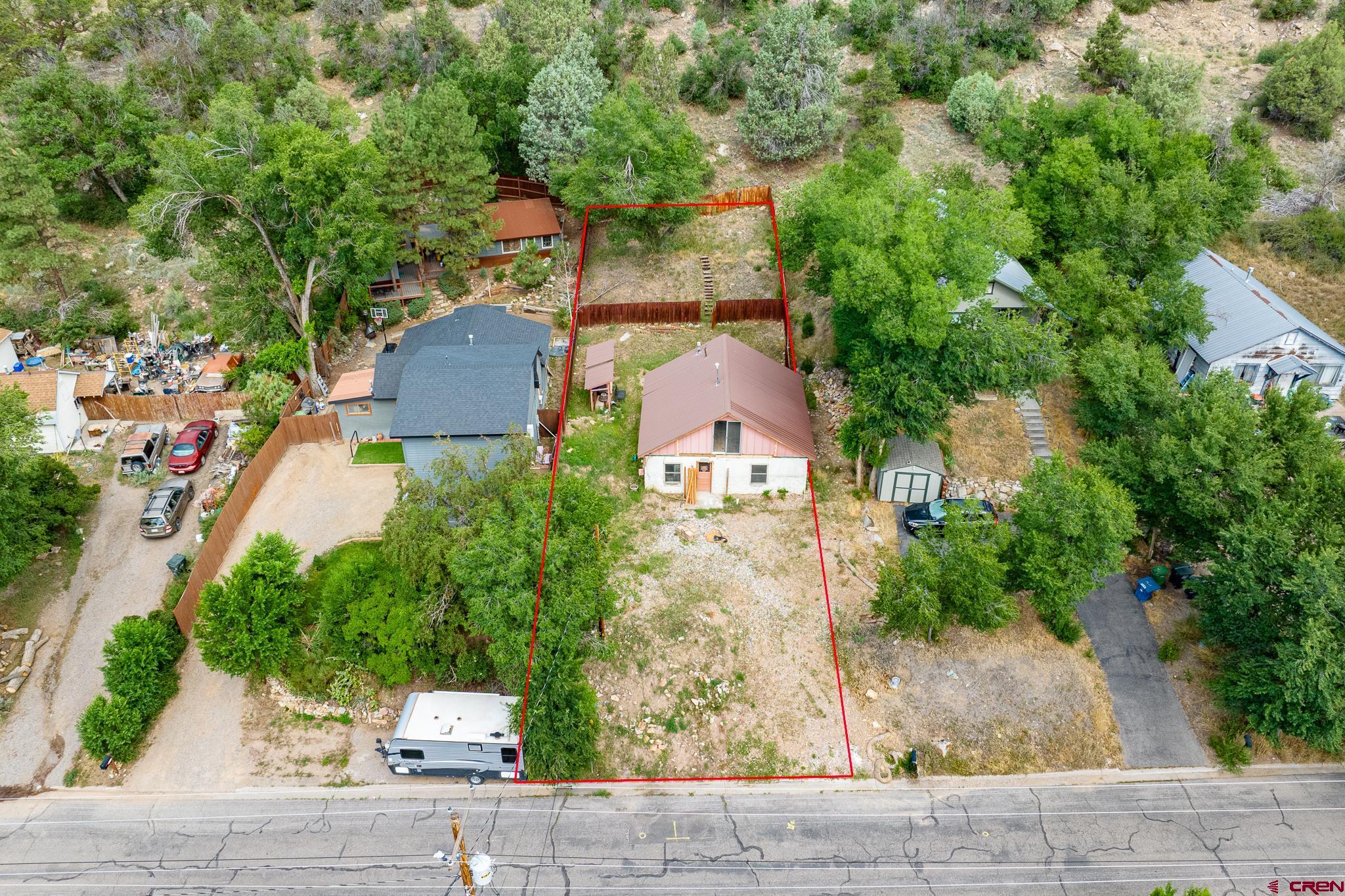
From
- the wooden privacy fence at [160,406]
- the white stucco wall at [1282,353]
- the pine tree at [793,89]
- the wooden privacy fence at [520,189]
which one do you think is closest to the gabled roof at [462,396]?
the wooden privacy fence at [160,406]

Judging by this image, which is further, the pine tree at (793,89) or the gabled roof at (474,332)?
the pine tree at (793,89)

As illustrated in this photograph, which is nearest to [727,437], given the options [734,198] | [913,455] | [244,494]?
[913,455]

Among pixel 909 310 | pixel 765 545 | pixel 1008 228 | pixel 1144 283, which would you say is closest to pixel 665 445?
pixel 765 545

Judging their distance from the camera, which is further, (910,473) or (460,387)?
(460,387)

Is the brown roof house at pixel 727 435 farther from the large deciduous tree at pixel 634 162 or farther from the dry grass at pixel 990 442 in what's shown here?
the large deciduous tree at pixel 634 162

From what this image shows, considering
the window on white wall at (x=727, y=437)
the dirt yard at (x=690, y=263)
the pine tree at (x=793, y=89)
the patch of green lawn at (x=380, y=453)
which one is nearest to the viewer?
the window on white wall at (x=727, y=437)

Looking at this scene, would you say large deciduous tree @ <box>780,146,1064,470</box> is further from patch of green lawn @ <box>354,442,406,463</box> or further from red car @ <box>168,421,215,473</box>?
red car @ <box>168,421,215,473</box>

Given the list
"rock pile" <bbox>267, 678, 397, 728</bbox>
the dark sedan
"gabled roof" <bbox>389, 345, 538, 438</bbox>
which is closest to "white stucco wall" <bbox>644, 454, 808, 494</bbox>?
the dark sedan

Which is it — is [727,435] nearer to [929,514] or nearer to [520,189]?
[929,514]

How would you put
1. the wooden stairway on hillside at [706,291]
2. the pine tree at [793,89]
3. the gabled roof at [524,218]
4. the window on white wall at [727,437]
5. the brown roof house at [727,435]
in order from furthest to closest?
the pine tree at [793,89]
the gabled roof at [524,218]
the wooden stairway on hillside at [706,291]
the brown roof house at [727,435]
the window on white wall at [727,437]
